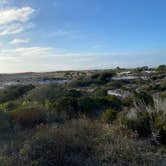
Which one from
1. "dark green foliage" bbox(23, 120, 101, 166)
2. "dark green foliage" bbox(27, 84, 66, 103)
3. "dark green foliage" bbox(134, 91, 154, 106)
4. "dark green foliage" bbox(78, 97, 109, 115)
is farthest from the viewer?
"dark green foliage" bbox(27, 84, 66, 103)

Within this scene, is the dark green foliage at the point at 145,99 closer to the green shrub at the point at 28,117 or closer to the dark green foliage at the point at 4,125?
the green shrub at the point at 28,117

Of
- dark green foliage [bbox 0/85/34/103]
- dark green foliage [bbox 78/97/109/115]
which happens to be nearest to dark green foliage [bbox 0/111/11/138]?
dark green foliage [bbox 78/97/109/115]

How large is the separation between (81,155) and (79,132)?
2.82ft

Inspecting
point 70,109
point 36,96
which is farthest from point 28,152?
point 36,96

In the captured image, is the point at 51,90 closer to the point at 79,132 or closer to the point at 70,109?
the point at 70,109

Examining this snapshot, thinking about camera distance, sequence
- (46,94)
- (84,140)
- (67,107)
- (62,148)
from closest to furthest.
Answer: (62,148) < (84,140) < (67,107) < (46,94)

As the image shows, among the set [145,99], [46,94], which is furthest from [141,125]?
[46,94]

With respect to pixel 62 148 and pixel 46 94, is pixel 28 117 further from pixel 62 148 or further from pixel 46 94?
pixel 46 94

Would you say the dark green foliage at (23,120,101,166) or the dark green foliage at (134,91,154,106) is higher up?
the dark green foliage at (134,91,154,106)

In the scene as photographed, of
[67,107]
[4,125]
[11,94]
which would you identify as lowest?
[11,94]

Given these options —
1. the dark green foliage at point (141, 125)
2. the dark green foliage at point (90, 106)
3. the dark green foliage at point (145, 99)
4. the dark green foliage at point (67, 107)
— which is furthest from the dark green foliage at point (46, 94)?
the dark green foliage at point (141, 125)

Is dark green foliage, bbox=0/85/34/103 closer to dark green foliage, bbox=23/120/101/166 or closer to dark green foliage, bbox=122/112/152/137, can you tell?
dark green foliage, bbox=122/112/152/137

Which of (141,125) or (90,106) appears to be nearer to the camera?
(141,125)

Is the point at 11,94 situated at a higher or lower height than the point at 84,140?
lower
